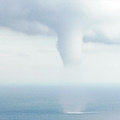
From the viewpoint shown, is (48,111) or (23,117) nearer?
(23,117)

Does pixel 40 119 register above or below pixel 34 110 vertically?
below

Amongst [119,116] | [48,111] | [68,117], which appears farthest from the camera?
[48,111]

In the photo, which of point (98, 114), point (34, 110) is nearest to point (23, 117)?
point (34, 110)

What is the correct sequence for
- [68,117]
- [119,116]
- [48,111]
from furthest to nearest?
[48,111] < [119,116] < [68,117]

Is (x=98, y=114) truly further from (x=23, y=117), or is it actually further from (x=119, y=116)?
(x=23, y=117)

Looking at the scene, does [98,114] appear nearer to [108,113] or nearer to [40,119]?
[108,113]

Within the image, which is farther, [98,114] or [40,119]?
[98,114]

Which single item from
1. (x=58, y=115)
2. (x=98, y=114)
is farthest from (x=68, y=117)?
(x=98, y=114)
